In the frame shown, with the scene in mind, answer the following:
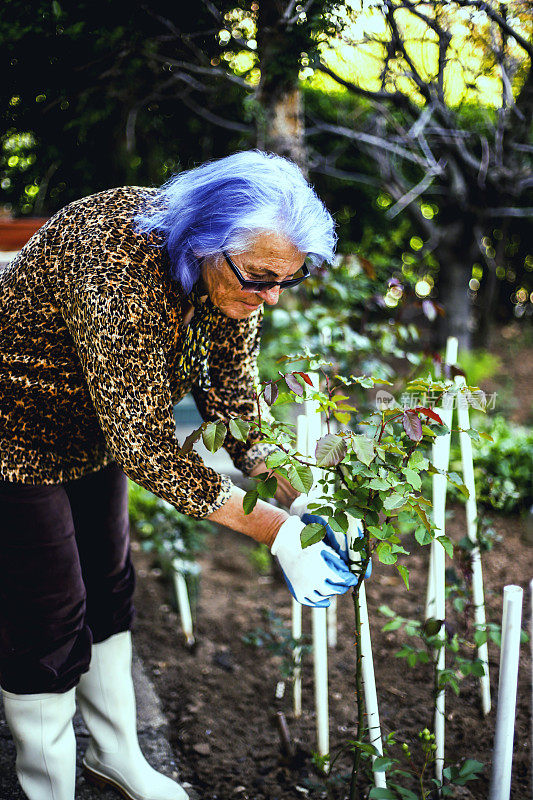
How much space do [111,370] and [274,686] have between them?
156 centimetres

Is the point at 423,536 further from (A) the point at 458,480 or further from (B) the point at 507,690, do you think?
(B) the point at 507,690

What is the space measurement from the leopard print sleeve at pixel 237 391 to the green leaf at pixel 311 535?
504 millimetres

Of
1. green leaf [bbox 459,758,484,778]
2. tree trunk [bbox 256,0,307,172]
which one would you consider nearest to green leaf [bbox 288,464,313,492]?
green leaf [bbox 459,758,484,778]

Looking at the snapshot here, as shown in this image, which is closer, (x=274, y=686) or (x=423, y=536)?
(x=423, y=536)

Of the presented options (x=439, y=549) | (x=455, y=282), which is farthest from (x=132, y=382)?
(x=455, y=282)

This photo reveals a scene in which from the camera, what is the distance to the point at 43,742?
5.38ft

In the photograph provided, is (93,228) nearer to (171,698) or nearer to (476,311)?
(171,698)

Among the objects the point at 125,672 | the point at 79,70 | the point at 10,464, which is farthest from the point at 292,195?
the point at 125,672

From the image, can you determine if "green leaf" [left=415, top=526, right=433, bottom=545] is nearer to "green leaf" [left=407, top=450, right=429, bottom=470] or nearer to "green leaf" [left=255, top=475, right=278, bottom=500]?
"green leaf" [left=407, top=450, right=429, bottom=470]

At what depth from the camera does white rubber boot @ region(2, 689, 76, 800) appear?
162 centimetres

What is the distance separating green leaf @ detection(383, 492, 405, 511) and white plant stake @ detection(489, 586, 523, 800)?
0.31 meters

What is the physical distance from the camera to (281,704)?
7.64ft

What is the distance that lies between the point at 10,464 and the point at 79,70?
1.39 meters

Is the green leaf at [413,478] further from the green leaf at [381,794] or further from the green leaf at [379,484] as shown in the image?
the green leaf at [381,794]
